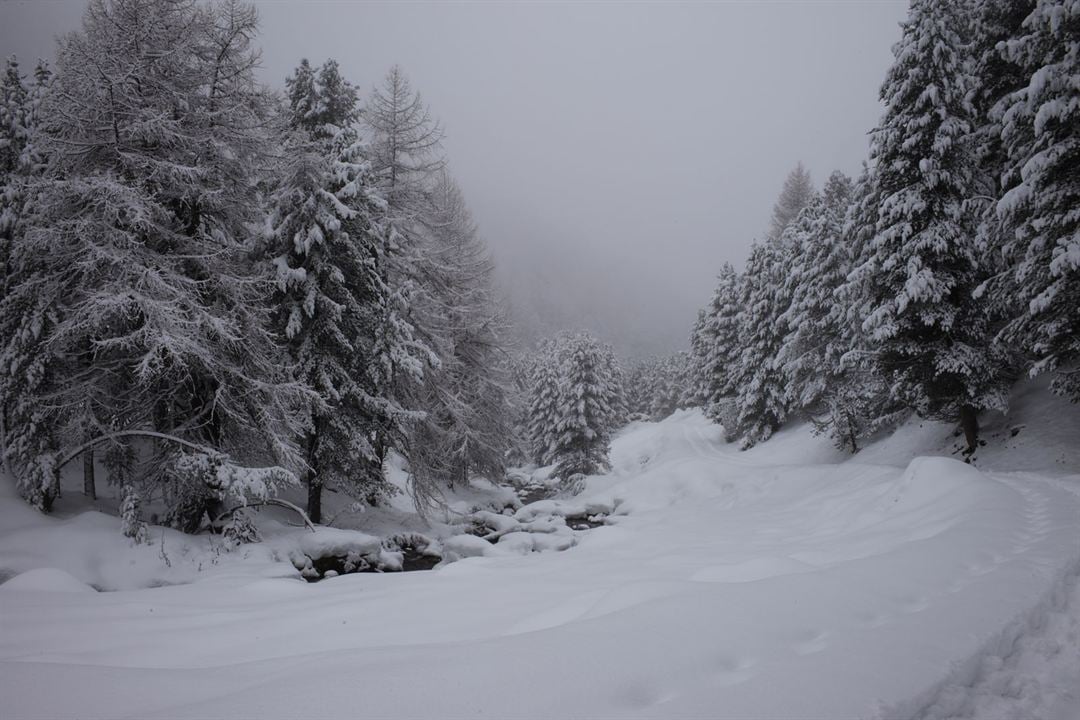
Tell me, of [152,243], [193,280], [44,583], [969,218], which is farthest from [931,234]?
[44,583]

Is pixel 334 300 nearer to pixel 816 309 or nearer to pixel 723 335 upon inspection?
pixel 816 309

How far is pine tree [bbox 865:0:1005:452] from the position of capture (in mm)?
12328

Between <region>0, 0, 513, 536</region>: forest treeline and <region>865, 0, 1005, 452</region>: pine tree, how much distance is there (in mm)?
13114

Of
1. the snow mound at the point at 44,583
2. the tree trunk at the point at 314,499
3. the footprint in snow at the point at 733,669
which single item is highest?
the footprint in snow at the point at 733,669

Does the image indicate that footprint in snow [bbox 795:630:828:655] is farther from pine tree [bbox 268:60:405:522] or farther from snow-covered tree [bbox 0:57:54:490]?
snow-covered tree [bbox 0:57:54:490]

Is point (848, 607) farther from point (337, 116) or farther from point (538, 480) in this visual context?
point (538, 480)

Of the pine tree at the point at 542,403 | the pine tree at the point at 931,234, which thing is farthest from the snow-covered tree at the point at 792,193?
the pine tree at the point at 931,234

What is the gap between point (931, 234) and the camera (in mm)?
12453

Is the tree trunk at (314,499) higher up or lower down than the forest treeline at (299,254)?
lower down

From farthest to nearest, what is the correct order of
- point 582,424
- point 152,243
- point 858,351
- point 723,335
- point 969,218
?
point 723,335, point 582,424, point 858,351, point 969,218, point 152,243

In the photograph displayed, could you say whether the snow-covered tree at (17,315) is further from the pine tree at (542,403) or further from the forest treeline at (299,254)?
the pine tree at (542,403)

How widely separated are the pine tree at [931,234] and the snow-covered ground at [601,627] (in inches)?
188

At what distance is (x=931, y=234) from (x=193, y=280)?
17.6 meters

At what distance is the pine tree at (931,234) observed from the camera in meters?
12.3
